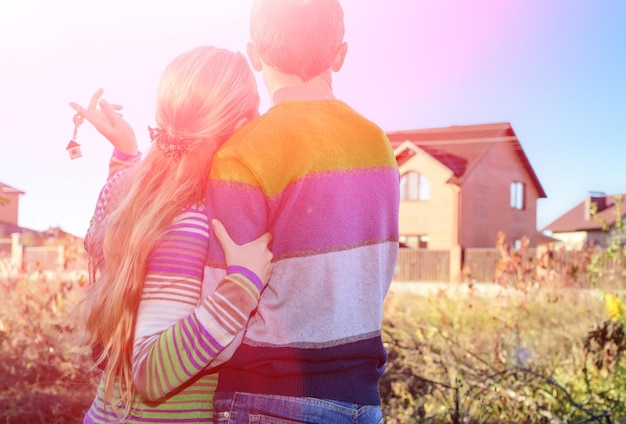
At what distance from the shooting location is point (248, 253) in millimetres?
1477

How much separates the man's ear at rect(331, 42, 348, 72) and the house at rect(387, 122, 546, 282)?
23475mm

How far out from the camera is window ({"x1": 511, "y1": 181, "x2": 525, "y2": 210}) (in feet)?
102

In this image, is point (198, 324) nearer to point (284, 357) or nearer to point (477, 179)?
point (284, 357)

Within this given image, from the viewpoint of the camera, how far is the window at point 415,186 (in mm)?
27484

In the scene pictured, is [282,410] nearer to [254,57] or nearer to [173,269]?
[173,269]

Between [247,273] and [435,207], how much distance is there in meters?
26.2

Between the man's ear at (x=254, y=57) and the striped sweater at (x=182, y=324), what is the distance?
1.28 ft

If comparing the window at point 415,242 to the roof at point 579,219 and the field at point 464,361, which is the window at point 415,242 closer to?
the roof at point 579,219

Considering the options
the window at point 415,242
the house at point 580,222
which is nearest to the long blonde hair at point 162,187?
the window at point 415,242

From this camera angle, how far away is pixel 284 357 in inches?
58.5

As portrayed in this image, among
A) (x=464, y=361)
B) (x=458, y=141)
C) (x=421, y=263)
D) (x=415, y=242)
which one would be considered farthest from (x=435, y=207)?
(x=464, y=361)

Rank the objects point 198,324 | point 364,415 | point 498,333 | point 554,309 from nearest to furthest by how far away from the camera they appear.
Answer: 1. point 198,324
2. point 364,415
3. point 498,333
4. point 554,309

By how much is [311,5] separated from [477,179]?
27179mm

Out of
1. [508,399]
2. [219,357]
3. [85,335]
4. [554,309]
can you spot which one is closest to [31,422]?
[508,399]
